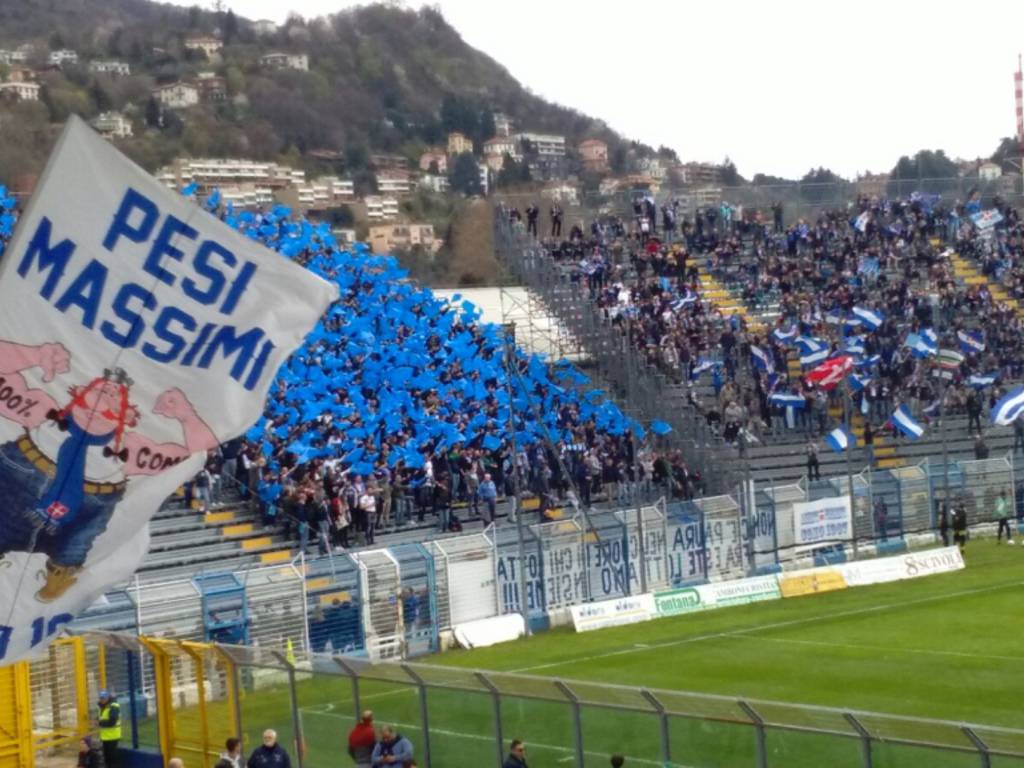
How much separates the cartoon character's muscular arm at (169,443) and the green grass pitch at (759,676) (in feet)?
27.7

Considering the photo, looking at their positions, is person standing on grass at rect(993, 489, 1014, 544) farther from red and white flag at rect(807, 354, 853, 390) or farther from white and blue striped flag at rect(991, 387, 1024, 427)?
red and white flag at rect(807, 354, 853, 390)

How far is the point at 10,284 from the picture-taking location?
7770 millimetres

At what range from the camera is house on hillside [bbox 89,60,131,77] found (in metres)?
149

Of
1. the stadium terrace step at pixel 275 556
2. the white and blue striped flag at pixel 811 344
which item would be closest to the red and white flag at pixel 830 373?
the white and blue striped flag at pixel 811 344

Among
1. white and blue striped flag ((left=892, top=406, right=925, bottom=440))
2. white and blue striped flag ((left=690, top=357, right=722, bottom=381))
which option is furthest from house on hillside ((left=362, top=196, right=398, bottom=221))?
white and blue striped flag ((left=892, top=406, right=925, bottom=440))

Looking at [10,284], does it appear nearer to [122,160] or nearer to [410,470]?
[122,160]

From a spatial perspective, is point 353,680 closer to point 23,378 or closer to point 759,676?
point 23,378

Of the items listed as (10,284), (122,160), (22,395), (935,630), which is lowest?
(935,630)

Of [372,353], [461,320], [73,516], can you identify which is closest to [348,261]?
[461,320]

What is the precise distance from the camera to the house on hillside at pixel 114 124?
123 metres

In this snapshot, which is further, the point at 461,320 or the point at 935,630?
the point at 461,320

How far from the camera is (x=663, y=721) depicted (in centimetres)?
1698

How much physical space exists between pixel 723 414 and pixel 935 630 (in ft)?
65.0

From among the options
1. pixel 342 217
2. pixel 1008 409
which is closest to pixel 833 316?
pixel 1008 409
